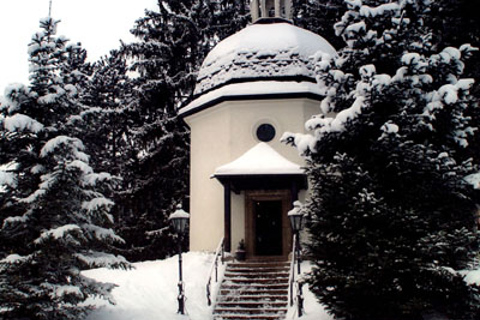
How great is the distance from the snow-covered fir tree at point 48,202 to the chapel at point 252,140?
19.7ft

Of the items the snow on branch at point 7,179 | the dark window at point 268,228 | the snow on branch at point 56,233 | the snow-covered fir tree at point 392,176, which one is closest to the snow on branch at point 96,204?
the snow on branch at point 56,233

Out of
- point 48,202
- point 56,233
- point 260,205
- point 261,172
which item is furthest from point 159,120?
point 56,233

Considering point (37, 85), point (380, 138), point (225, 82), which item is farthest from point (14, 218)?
point (225, 82)

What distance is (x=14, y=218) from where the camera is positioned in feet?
32.1

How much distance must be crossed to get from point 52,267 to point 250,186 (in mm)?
8562

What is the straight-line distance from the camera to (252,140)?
18016mm

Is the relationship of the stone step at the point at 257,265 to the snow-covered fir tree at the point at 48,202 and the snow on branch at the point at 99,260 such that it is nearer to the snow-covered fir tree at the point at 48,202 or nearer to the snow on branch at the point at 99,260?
the snow-covered fir tree at the point at 48,202

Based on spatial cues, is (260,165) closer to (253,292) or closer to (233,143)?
(233,143)

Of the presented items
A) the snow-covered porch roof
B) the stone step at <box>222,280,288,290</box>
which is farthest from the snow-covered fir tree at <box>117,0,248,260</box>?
the stone step at <box>222,280,288,290</box>

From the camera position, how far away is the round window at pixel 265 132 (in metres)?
18.0

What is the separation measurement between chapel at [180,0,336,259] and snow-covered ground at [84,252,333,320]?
5.31 ft

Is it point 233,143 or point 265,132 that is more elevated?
point 265,132

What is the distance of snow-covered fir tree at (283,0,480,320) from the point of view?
360 inches

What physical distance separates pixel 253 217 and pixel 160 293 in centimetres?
468
